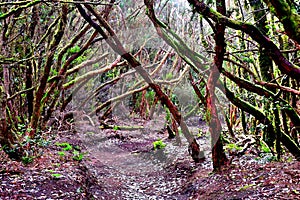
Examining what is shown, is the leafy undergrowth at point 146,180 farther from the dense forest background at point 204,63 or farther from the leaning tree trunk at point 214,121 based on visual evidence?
the dense forest background at point 204,63

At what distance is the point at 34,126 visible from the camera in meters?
7.98

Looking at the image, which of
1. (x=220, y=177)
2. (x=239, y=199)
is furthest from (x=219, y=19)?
(x=220, y=177)

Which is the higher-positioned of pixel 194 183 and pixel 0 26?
pixel 0 26

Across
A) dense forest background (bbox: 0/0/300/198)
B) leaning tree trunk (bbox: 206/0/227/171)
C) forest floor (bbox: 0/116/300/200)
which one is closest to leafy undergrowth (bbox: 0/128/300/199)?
forest floor (bbox: 0/116/300/200)

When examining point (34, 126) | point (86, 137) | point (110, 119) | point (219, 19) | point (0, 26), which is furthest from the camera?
point (110, 119)

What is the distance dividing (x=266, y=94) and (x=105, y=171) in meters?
4.98

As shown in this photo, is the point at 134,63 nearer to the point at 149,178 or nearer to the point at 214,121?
the point at 214,121

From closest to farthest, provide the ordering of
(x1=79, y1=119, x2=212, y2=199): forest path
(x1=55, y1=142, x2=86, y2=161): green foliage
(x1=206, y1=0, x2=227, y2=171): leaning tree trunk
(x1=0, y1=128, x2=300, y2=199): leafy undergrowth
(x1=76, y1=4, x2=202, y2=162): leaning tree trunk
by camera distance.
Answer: (x1=0, y1=128, x2=300, y2=199): leafy undergrowth < (x1=206, y1=0, x2=227, y2=171): leaning tree trunk < (x1=79, y1=119, x2=212, y2=199): forest path < (x1=76, y1=4, x2=202, y2=162): leaning tree trunk < (x1=55, y1=142, x2=86, y2=161): green foliage

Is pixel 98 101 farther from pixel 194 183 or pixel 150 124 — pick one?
pixel 194 183

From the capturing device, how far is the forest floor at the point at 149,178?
477cm

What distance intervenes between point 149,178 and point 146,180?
22 cm

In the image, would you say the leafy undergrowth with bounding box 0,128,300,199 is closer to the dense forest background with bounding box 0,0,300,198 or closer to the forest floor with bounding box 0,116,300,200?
the forest floor with bounding box 0,116,300,200

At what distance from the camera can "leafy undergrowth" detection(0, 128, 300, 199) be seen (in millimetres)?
4727

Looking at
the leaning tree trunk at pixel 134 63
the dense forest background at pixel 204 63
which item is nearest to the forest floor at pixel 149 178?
the dense forest background at pixel 204 63
